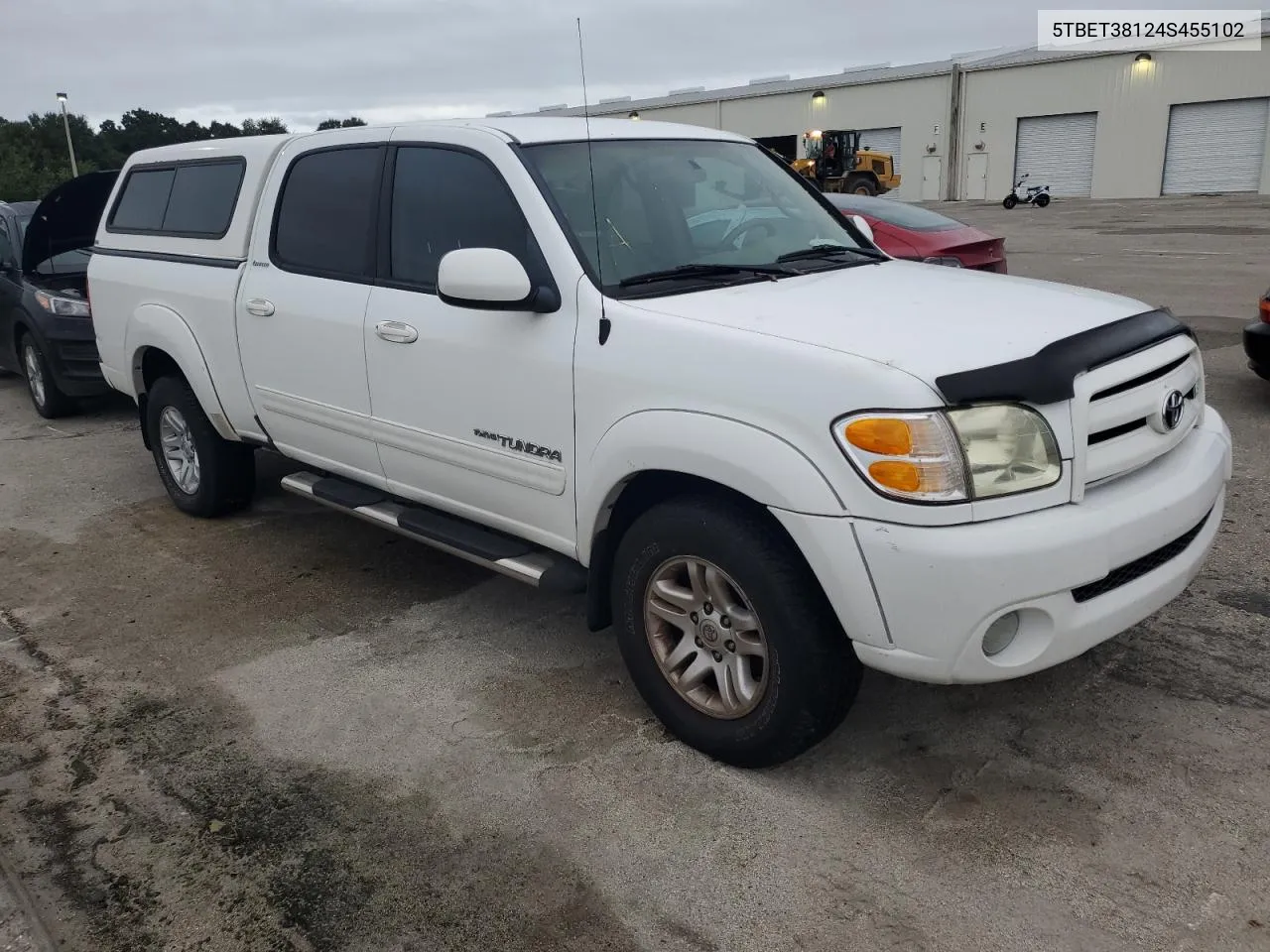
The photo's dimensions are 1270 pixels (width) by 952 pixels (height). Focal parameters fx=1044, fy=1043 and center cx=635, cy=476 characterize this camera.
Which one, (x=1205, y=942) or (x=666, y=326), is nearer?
(x=1205, y=942)

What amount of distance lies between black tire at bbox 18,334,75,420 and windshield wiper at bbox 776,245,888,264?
6.75m

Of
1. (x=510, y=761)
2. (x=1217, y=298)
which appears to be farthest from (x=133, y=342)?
(x=1217, y=298)

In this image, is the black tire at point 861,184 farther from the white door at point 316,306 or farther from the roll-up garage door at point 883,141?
the white door at point 316,306

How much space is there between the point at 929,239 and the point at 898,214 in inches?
31.5

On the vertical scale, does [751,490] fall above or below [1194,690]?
above

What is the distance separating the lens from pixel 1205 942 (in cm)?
240

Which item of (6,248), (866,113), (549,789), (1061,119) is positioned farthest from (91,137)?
(549,789)

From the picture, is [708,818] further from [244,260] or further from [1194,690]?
[244,260]

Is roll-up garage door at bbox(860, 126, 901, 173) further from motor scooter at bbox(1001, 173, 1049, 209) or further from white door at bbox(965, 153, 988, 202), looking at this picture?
motor scooter at bbox(1001, 173, 1049, 209)

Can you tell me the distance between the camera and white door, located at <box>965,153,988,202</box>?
4247 centimetres

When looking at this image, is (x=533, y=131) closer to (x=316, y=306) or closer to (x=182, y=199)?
(x=316, y=306)

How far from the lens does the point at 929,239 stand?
8.89 metres

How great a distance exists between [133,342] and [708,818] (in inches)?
165

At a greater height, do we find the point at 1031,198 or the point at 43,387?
the point at 43,387
